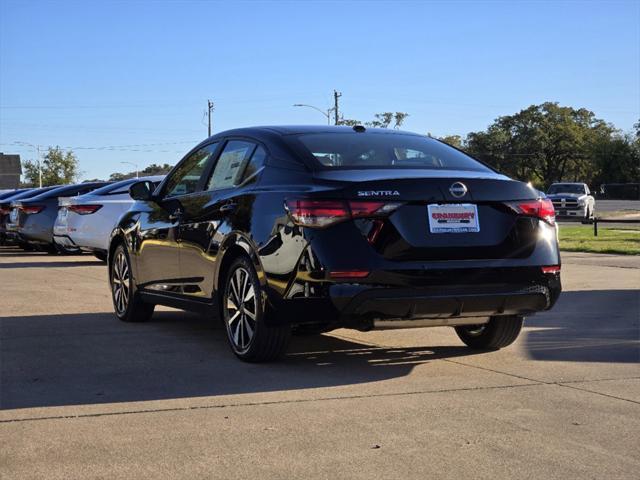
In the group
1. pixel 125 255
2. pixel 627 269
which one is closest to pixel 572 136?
pixel 627 269

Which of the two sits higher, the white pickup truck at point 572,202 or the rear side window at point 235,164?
the rear side window at point 235,164

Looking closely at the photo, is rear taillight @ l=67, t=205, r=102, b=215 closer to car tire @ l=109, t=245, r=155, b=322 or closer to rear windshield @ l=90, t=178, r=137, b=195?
rear windshield @ l=90, t=178, r=137, b=195

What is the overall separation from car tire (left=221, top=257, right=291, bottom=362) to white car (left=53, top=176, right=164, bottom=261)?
9823mm

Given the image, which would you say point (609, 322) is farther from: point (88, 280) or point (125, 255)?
point (88, 280)

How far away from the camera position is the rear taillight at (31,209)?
20516 millimetres

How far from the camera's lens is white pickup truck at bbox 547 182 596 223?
38406mm

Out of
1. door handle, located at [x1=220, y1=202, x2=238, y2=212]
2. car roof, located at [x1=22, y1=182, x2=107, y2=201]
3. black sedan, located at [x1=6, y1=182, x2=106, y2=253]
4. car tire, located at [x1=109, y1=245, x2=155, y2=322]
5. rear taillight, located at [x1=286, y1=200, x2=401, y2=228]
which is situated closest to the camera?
rear taillight, located at [x1=286, y1=200, x2=401, y2=228]

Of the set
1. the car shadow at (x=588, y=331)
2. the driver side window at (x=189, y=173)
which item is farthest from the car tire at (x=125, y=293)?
the car shadow at (x=588, y=331)

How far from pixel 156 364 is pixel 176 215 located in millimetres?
1610

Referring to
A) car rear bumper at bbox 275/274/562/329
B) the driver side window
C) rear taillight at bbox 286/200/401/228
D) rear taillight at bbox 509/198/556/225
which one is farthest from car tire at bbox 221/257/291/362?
rear taillight at bbox 509/198/556/225

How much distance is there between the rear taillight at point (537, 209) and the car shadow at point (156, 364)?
1.32 m

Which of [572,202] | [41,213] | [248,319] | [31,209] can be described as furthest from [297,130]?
[572,202]

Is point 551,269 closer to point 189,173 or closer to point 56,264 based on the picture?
point 189,173

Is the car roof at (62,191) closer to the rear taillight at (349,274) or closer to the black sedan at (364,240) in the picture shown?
the black sedan at (364,240)
